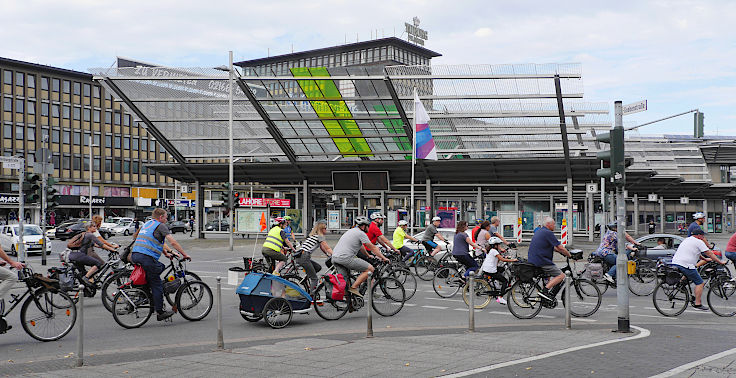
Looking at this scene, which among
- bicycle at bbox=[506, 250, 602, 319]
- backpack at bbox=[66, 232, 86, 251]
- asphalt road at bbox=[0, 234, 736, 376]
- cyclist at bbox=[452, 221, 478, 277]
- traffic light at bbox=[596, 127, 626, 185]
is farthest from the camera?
cyclist at bbox=[452, 221, 478, 277]

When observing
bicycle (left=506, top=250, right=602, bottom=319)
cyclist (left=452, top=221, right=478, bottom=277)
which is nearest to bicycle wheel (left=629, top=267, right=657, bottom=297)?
cyclist (left=452, top=221, right=478, bottom=277)

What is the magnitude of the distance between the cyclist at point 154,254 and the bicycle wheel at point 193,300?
398 mm

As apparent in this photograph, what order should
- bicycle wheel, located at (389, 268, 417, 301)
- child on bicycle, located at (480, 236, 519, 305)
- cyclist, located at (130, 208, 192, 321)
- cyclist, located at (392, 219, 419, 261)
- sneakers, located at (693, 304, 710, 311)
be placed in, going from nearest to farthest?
cyclist, located at (130, 208, 192, 321) < sneakers, located at (693, 304, 710, 311) < child on bicycle, located at (480, 236, 519, 305) < bicycle wheel, located at (389, 268, 417, 301) < cyclist, located at (392, 219, 419, 261)

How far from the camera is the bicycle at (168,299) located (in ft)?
36.1

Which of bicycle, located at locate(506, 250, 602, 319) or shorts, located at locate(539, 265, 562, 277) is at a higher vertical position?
shorts, located at locate(539, 265, 562, 277)

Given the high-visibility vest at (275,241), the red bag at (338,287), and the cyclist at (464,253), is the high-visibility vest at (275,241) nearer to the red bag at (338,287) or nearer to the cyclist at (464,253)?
the red bag at (338,287)

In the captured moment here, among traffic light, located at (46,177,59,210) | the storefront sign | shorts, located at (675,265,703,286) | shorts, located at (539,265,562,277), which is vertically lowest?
shorts, located at (675,265,703,286)

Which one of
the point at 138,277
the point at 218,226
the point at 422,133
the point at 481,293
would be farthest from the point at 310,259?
the point at 218,226

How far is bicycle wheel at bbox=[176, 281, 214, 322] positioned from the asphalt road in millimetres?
167

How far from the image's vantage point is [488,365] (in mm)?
7750

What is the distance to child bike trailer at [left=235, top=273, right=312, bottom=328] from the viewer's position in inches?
437

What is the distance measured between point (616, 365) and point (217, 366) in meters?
4.22

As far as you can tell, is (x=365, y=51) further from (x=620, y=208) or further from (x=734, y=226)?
(x=620, y=208)

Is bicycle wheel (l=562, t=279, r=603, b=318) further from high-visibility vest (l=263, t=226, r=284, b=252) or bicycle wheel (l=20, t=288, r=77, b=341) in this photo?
bicycle wheel (l=20, t=288, r=77, b=341)
